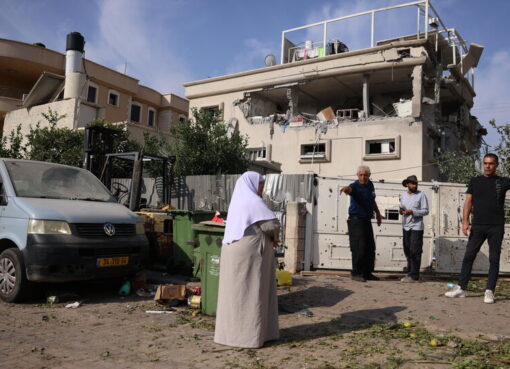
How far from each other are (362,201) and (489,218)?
2.09m

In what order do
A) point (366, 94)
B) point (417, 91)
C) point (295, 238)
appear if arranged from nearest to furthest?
point (295, 238), point (417, 91), point (366, 94)

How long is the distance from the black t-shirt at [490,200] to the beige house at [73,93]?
2087 cm

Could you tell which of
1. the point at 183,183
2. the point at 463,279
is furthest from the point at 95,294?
the point at 183,183

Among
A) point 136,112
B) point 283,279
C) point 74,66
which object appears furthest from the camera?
point 136,112

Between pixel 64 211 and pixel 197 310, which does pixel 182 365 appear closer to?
pixel 197 310

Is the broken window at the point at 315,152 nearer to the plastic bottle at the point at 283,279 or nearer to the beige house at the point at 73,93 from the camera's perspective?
the beige house at the point at 73,93

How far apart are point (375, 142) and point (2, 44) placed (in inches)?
1097

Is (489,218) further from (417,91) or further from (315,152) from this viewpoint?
(315,152)

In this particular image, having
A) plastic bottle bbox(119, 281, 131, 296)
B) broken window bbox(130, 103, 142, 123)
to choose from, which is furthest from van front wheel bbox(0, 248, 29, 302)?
broken window bbox(130, 103, 142, 123)

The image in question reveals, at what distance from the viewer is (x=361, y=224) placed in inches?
292

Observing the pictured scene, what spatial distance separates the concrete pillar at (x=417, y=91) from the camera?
1939 cm

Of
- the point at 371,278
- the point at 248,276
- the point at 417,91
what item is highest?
the point at 417,91

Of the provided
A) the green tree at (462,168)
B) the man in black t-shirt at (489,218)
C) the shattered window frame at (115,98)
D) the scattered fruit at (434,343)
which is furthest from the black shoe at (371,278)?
the shattered window frame at (115,98)

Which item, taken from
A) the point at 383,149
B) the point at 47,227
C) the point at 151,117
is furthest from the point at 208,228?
the point at 151,117
